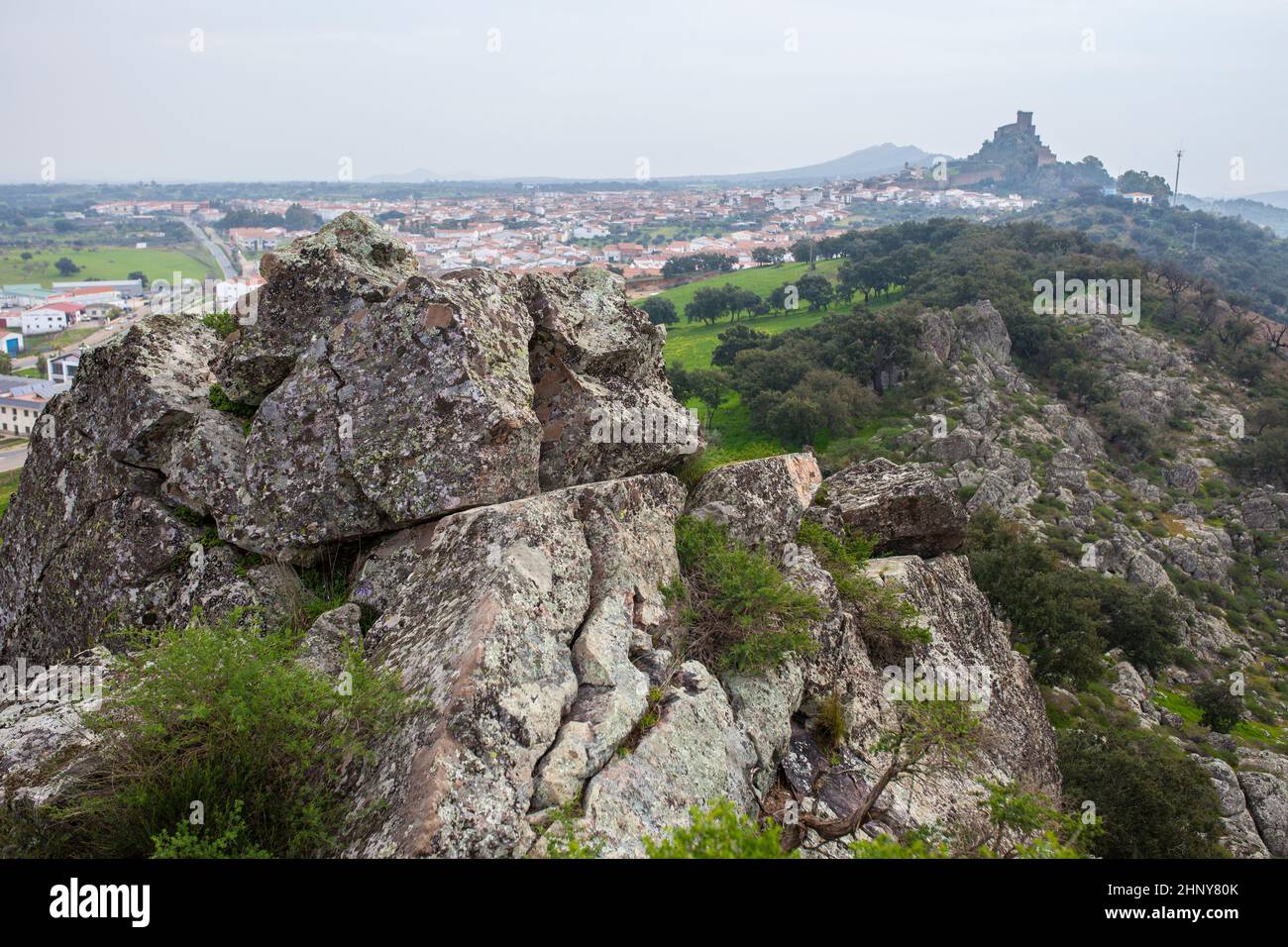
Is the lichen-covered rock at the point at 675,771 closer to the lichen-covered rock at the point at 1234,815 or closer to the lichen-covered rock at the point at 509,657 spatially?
the lichen-covered rock at the point at 509,657

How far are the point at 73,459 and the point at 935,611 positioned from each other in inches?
424

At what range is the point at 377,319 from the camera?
8211 millimetres

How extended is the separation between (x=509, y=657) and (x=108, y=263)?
20159 centimetres

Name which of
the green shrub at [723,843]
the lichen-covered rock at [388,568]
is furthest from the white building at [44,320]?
the green shrub at [723,843]

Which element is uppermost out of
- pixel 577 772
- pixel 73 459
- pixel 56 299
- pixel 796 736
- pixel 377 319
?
pixel 56 299

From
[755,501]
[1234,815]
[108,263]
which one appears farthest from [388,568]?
[108,263]

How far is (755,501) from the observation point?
9586 millimetres

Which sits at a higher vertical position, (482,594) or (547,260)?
(547,260)

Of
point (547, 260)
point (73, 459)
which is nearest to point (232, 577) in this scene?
point (73, 459)

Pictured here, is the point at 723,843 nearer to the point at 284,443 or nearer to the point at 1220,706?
the point at 284,443

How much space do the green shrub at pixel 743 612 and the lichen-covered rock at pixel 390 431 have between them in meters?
2.06

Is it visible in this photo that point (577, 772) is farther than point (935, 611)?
No

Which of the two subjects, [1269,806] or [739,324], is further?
[739,324]
